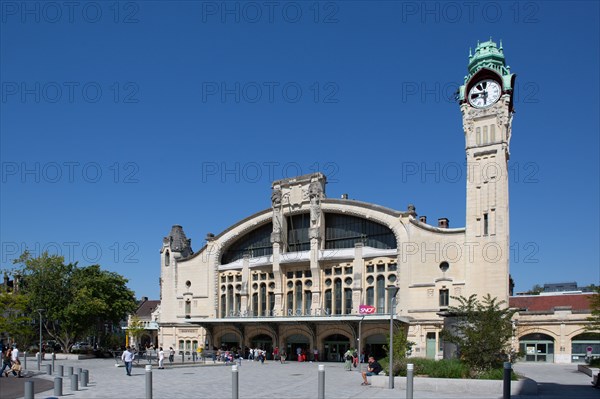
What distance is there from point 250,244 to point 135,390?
42022 mm

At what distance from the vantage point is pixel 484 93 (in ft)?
177

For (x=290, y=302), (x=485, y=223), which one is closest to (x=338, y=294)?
(x=290, y=302)

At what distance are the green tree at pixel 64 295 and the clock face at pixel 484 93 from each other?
40.1 meters

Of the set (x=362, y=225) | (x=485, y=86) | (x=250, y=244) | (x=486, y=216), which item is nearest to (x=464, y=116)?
(x=485, y=86)

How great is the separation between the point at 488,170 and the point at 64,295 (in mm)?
41628

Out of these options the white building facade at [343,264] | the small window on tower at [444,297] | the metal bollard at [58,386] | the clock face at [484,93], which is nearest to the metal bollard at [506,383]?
the metal bollard at [58,386]

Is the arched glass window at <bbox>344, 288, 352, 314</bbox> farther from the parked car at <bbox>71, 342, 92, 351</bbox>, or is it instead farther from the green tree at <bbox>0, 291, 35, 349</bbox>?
the green tree at <bbox>0, 291, 35, 349</bbox>

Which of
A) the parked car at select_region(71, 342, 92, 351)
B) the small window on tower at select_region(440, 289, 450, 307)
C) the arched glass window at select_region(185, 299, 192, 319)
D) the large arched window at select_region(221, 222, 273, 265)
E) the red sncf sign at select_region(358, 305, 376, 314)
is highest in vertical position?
the large arched window at select_region(221, 222, 273, 265)

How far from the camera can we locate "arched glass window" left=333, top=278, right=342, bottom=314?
5869 centimetres

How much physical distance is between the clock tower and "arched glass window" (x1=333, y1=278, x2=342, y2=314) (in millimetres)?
13142

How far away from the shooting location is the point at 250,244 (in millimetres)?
67938

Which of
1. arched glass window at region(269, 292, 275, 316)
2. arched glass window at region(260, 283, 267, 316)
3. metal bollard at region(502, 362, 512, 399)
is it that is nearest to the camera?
metal bollard at region(502, 362, 512, 399)

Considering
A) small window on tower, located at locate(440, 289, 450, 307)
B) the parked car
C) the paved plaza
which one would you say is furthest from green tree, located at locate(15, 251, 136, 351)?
small window on tower, located at locate(440, 289, 450, 307)

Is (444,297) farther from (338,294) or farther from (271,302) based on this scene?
A: (271,302)
